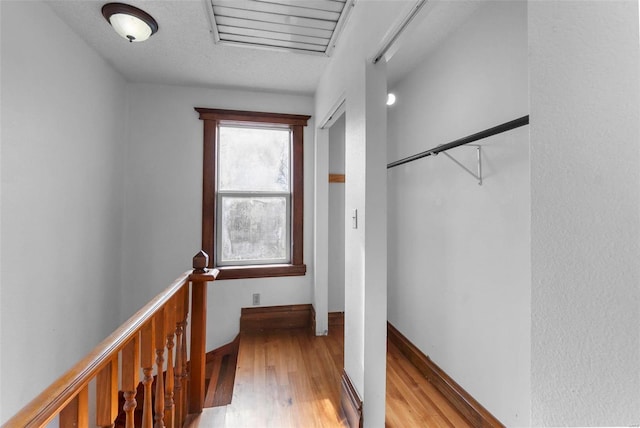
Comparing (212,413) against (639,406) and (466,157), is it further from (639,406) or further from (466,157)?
(466,157)

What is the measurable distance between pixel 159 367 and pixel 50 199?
1.32 metres

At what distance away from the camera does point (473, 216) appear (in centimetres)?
176

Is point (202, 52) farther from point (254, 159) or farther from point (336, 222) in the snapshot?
point (336, 222)

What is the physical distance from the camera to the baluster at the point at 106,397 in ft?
2.81

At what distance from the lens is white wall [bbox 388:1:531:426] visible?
1.45 metres

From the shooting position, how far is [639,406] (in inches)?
15.3

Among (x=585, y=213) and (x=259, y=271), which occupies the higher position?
(x=585, y=213)

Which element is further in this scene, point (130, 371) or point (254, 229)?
point (254, 229)

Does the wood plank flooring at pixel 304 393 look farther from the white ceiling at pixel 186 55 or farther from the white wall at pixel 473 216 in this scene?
the white ceiling at pixel 186 55

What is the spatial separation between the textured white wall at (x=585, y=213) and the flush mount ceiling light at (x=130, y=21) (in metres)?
2.11

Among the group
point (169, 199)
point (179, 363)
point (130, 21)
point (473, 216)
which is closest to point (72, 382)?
point (179, 363)

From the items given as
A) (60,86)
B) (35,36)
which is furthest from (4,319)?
(35,36)

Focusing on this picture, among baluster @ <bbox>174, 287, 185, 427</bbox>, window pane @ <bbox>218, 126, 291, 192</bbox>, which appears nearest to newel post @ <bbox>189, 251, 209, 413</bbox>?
baluster @ <bbox>174, 287, 185, 427</bbox>

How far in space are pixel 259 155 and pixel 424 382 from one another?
250 centimetres
